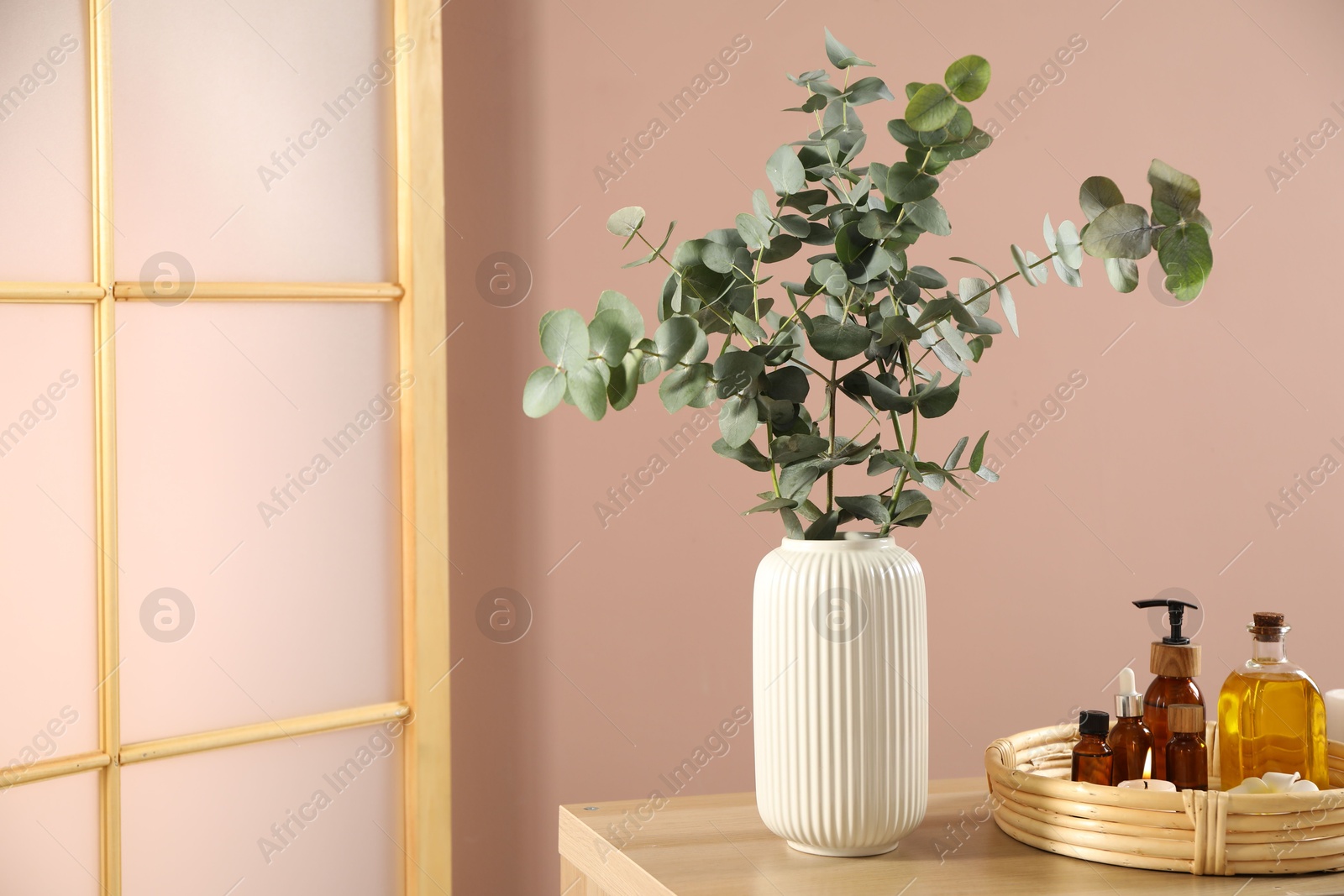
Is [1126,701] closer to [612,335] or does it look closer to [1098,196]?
[1098,196]

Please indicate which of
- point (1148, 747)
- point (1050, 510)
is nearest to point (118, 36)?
point (1148, 747)

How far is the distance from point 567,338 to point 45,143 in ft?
3.06

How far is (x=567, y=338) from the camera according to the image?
104 cm

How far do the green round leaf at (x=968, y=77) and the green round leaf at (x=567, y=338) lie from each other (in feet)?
1.20

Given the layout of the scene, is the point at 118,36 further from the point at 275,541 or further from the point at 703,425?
the point at 703,425

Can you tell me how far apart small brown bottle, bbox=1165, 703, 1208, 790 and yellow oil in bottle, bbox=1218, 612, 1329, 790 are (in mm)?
37

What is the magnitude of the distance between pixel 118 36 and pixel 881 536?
1218 millimetres

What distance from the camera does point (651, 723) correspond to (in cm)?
215

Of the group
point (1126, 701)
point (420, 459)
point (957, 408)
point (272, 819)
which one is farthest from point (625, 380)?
point (957, 408)

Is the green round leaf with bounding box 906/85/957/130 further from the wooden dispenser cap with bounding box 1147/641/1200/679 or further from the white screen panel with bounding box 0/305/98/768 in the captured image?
the white screen panel with bounding box 0/305/98/768

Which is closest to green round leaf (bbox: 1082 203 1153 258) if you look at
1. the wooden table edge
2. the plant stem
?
the plant stem

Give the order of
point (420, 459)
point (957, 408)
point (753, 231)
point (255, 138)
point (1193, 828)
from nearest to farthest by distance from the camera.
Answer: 1. point (1193, 828)
2. point (753, 231)
3. point (255, 138)
4. point (420, 459)
5. point (957, 408)

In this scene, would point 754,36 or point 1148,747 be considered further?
point 754,36

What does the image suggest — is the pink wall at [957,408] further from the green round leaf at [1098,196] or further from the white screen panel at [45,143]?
the green round leaf at [1098,196]
